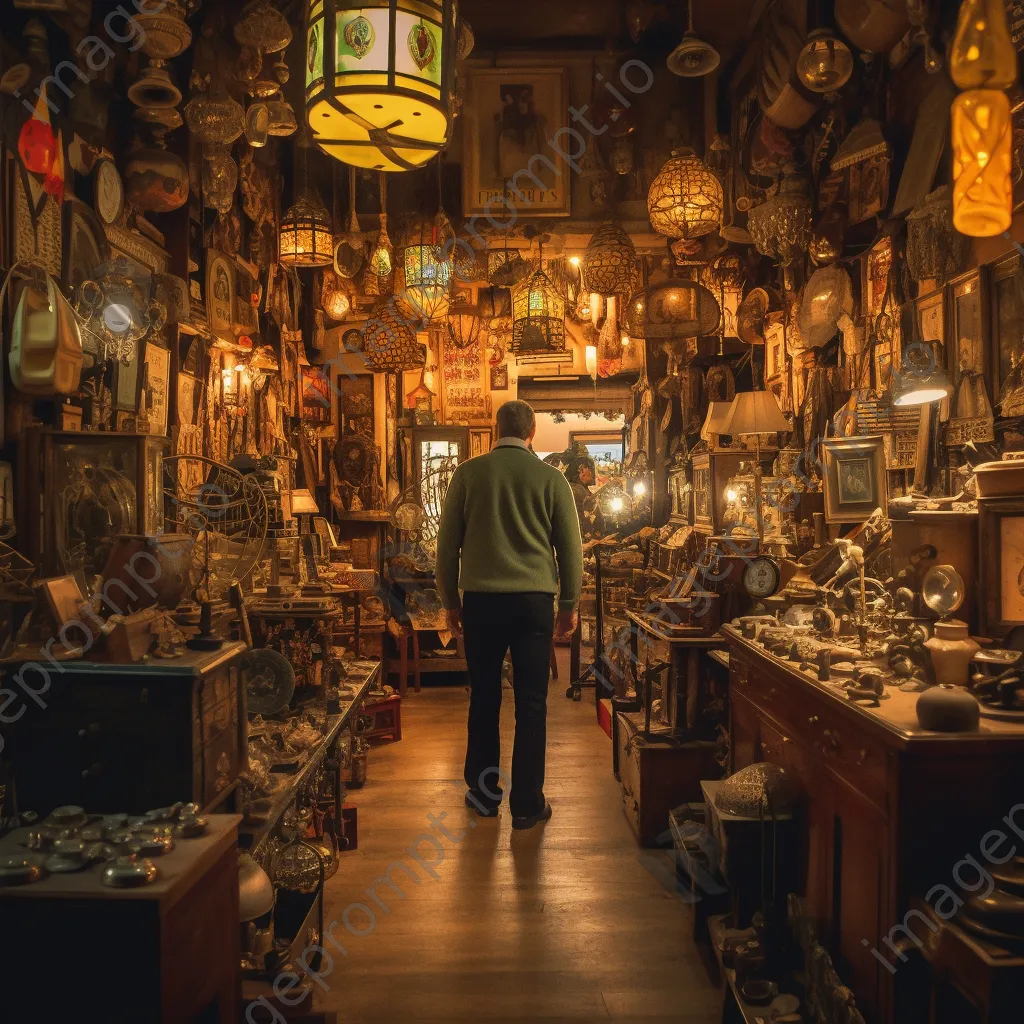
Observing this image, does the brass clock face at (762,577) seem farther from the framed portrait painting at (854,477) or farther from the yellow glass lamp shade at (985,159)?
the yellow glass lamp shade at (985,159)

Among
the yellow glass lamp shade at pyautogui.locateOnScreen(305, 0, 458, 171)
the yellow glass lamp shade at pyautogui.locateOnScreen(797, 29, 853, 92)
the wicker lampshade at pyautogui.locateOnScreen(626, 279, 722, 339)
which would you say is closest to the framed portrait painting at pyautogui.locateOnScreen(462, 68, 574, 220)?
the wicker lampshade at pyautogui.locateOnScreen(626, 279, 722, 339)

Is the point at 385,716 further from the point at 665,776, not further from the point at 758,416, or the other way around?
the point at 758,416

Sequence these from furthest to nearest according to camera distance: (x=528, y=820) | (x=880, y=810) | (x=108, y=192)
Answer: (x=528, y=820) → (x=108, y=192) → (x=880, y=810)

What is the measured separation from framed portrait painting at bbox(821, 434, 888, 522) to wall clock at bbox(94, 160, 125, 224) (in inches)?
125

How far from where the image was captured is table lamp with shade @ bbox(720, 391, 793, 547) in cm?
459

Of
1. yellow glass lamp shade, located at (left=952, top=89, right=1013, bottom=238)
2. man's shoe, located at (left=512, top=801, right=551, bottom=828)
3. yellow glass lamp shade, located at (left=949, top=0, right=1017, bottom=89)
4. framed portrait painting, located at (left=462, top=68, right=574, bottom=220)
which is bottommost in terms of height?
man's shoe, located at (left=512, top=801, right=551, bottom=828)

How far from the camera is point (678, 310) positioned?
5133 mm

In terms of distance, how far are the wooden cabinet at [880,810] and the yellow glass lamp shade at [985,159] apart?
1.24m

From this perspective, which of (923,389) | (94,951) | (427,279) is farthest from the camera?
(427,279)

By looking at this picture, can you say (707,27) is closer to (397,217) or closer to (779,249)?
(779,249)

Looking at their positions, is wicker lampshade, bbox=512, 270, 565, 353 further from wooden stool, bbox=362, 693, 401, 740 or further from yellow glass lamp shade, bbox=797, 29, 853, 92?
yellow glass lamp shade, bbox=797, 29, 853, 92

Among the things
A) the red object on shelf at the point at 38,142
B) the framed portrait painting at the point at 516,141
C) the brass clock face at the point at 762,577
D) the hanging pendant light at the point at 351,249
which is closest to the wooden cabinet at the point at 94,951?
the red object on shelf at the point at 38,142

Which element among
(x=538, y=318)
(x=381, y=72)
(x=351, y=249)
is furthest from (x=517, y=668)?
(x=351, y=249)

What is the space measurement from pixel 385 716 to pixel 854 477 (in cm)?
322
